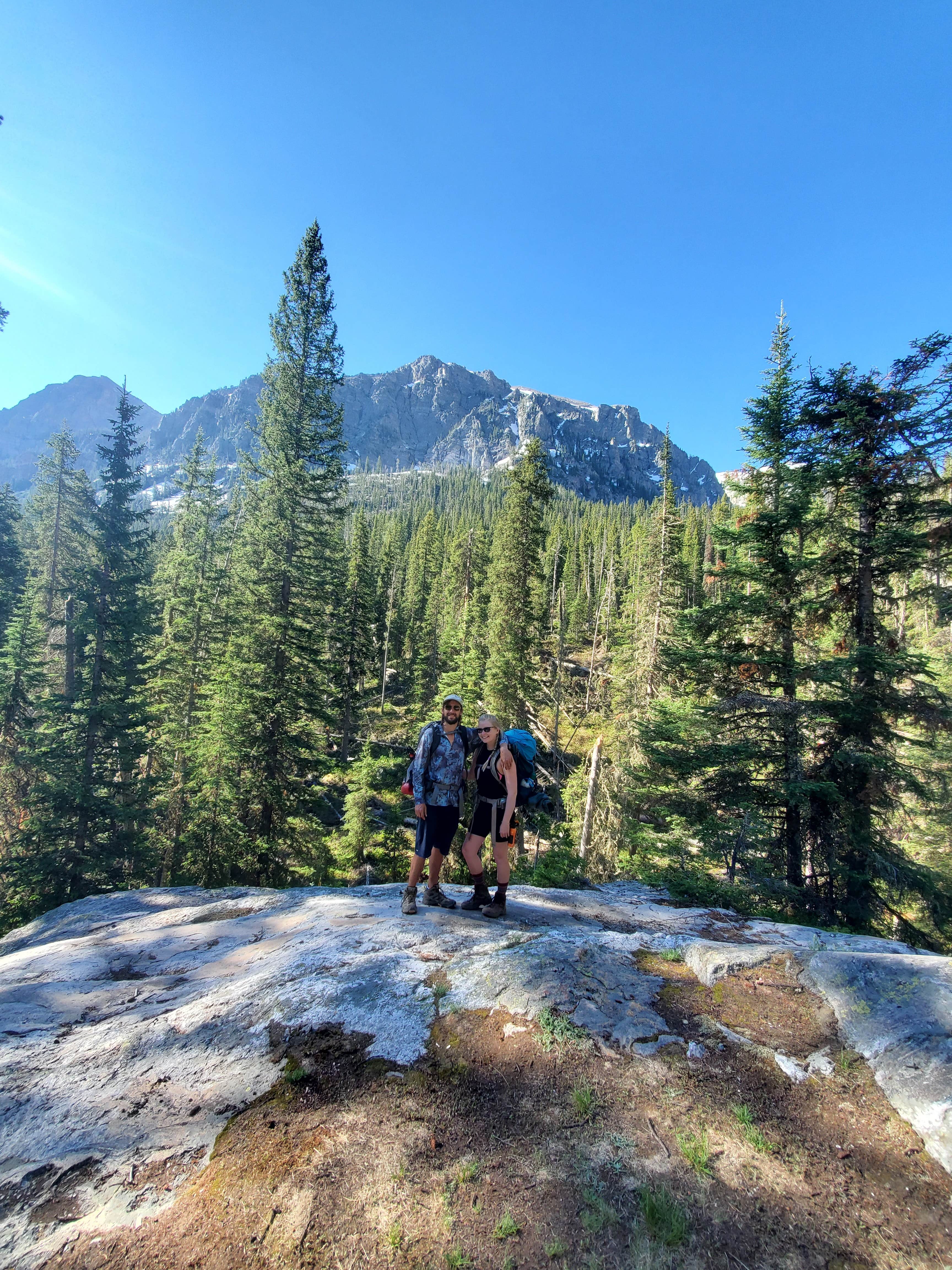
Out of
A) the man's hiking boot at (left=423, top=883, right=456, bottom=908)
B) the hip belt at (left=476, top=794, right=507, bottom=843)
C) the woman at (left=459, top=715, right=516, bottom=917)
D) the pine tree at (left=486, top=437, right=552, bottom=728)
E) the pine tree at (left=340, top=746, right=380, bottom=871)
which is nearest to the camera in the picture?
the woman at (left=459, top=715, right=516, bottom=917)

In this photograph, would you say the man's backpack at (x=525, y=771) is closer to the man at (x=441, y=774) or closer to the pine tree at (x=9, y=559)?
the man at (x=441, y=774)

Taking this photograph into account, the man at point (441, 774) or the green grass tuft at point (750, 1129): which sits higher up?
the man at point (441, 774)

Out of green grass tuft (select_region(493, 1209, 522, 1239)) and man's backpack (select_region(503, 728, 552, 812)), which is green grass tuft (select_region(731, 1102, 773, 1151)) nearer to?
green grass tuft (select_region(493, 1209, 522, 1239))

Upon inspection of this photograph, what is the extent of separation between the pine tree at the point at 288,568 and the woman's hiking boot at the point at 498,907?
10.7 meters

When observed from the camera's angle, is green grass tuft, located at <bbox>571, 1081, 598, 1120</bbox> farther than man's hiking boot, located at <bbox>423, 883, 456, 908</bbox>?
No

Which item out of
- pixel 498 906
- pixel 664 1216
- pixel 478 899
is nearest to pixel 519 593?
pixel 478 899

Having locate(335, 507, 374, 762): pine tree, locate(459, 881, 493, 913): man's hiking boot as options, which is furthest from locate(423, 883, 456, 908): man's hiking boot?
locate(335, 507, 374, 762): pine tree

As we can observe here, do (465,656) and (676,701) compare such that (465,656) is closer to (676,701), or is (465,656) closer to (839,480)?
(676,701)

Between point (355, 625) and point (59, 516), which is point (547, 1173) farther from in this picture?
point (59, 516)

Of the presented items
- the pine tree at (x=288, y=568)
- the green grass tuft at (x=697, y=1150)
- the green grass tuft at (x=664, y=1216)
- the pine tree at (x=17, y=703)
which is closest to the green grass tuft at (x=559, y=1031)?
the green grass tuft at (x=697, y=1150)

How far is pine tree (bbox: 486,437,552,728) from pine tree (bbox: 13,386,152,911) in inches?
508

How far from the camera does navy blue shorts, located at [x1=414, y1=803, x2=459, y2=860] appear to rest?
5727mm

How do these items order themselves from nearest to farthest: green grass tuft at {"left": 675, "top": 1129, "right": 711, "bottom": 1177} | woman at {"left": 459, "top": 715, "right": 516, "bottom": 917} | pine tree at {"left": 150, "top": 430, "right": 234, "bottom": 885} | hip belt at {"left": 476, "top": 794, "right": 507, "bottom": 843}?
green grass tuft at {"left": 675, "top": 1129, "right": 711, "bottom": 1177} → woman at {"left": 459, "top": 715, "right": 516, "bottom": 917} → hip belt at {"left": 476, "top": 794, "right": 507, "bottom": 843} → pine tree at {"left": 150, "top": 430, "right": 234, "bottom": 885}

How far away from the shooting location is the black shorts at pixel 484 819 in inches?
222
